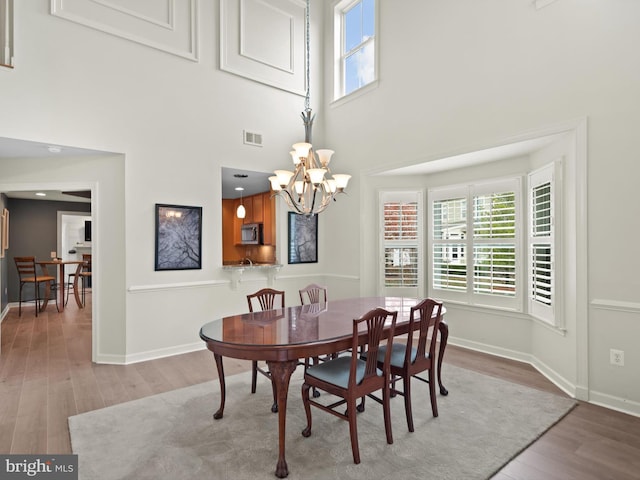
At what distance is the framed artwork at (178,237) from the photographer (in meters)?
4.50

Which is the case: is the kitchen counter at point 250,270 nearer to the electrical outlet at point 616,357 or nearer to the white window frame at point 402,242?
the white window frame at point 402,242

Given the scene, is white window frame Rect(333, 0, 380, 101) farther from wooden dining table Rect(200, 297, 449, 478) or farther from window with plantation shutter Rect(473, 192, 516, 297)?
wooden dining table Rect(200, 297, 449, 478)

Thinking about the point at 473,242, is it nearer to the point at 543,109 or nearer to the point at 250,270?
the point at 543,109

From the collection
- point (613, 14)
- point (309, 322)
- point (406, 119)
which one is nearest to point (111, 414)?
point (309, 322)

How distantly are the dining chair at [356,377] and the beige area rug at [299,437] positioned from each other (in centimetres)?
17

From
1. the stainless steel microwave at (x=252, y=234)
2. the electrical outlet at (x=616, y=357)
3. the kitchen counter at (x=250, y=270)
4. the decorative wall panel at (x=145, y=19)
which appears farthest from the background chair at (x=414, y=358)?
the stainless steel microwave at (x=252, y=234)

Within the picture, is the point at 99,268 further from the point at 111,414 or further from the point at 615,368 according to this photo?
the point at 615,368

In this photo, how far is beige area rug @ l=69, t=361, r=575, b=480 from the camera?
2197 mm

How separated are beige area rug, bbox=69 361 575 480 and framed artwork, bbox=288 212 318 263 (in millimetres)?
2704

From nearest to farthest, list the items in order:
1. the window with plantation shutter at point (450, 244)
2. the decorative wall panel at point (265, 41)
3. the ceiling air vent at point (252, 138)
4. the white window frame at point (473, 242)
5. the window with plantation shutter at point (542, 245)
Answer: the window with plantation shutter at point (542, 245), the white window frame at point (473, 242), the window with plantation shutter at point (450, 244), the decorative wall panel at point (265, 41), the ceiling air vent at point (252, 138)

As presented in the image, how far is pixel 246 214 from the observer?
8.28m

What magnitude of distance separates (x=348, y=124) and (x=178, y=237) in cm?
311

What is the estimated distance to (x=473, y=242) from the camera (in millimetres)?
4754

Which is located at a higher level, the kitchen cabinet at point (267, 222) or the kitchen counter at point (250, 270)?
the kitchen cabinet at point (267, 222)
